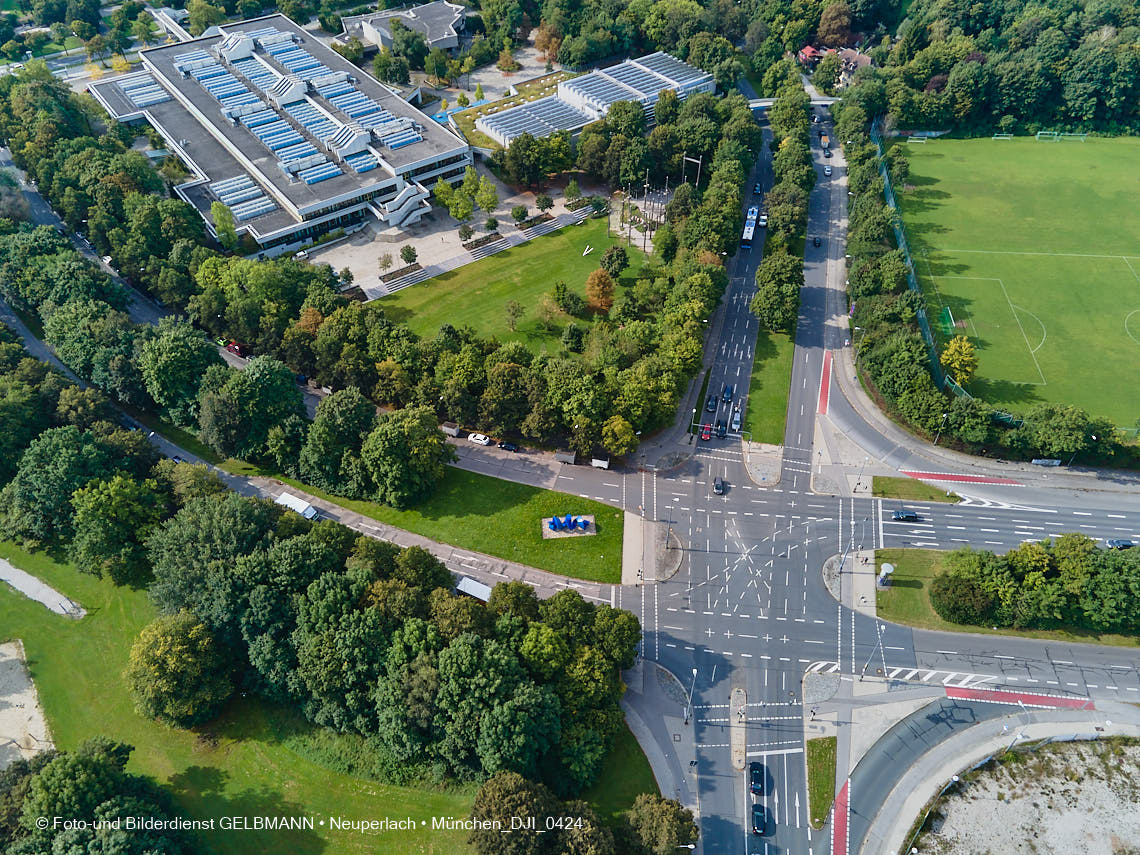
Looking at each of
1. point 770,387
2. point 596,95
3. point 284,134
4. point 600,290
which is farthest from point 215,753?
point 596,95

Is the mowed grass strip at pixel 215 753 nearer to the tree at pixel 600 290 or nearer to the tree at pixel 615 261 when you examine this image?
the tree at pixel 600 290

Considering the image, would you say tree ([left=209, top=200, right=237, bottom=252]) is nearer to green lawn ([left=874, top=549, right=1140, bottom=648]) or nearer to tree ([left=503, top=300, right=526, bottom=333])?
tree ([left=503, top=300, right=526, bottom=333])

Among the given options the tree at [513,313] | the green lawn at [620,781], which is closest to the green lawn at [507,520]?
the green lawn at [620,781]

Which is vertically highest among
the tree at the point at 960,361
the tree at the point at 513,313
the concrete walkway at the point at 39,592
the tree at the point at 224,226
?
the tree at the point at 224,226

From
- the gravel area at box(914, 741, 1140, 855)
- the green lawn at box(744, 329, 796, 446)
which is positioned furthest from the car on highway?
the green lawn at box(744, 329, 796, 446)

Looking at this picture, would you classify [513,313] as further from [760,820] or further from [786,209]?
[760,820]

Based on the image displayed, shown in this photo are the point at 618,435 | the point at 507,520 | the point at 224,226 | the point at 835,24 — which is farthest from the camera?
the point at 835,24
